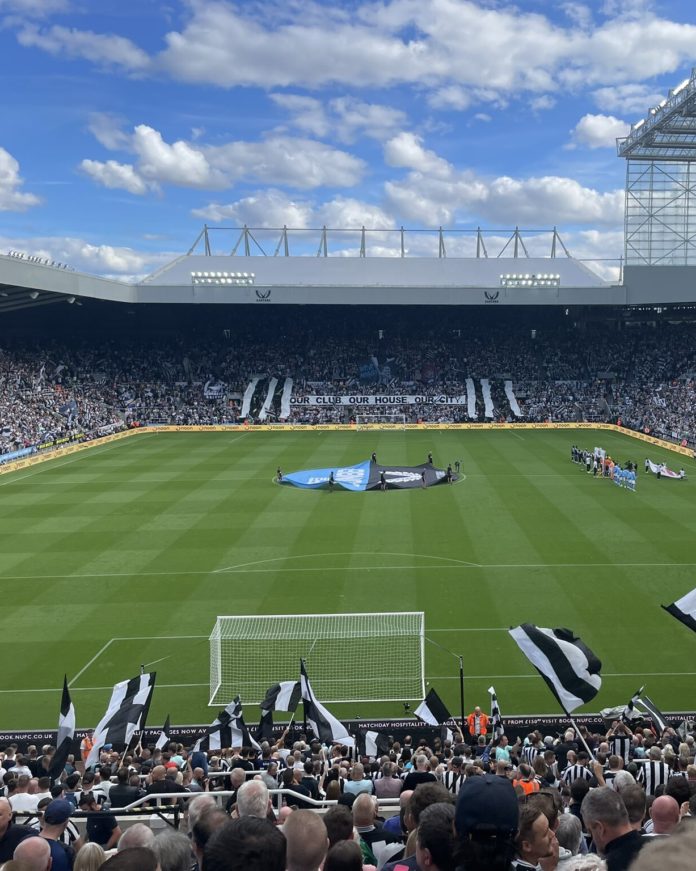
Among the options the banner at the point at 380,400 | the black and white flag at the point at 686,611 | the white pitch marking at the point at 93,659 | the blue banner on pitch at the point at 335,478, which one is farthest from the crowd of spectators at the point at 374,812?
the banner at the point at 380,400

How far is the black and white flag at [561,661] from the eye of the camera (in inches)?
451

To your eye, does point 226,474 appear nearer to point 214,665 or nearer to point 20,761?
point 214,665

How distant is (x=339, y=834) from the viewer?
187 inches

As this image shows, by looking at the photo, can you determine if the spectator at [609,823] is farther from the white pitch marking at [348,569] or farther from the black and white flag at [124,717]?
the white pitch marking at [348,569]

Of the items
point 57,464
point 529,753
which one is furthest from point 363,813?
point 57,464

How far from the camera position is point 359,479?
3725 cm

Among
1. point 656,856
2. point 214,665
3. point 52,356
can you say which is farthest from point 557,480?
point 52,356

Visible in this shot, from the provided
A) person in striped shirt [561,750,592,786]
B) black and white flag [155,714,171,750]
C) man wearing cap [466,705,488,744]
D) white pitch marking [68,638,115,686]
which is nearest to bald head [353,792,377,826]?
person in striped shirt [561,750,592,786]

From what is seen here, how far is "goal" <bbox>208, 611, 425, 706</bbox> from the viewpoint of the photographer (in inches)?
629

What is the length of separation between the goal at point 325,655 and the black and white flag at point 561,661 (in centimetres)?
480

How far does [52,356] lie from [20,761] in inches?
2439

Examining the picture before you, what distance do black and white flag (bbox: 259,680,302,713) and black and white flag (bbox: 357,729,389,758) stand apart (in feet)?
4.89

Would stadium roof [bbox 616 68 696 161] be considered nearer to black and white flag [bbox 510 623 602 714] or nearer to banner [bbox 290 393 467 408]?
banner [bbox 290 393 467 408]

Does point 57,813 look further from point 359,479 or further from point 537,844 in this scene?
point 359,479
